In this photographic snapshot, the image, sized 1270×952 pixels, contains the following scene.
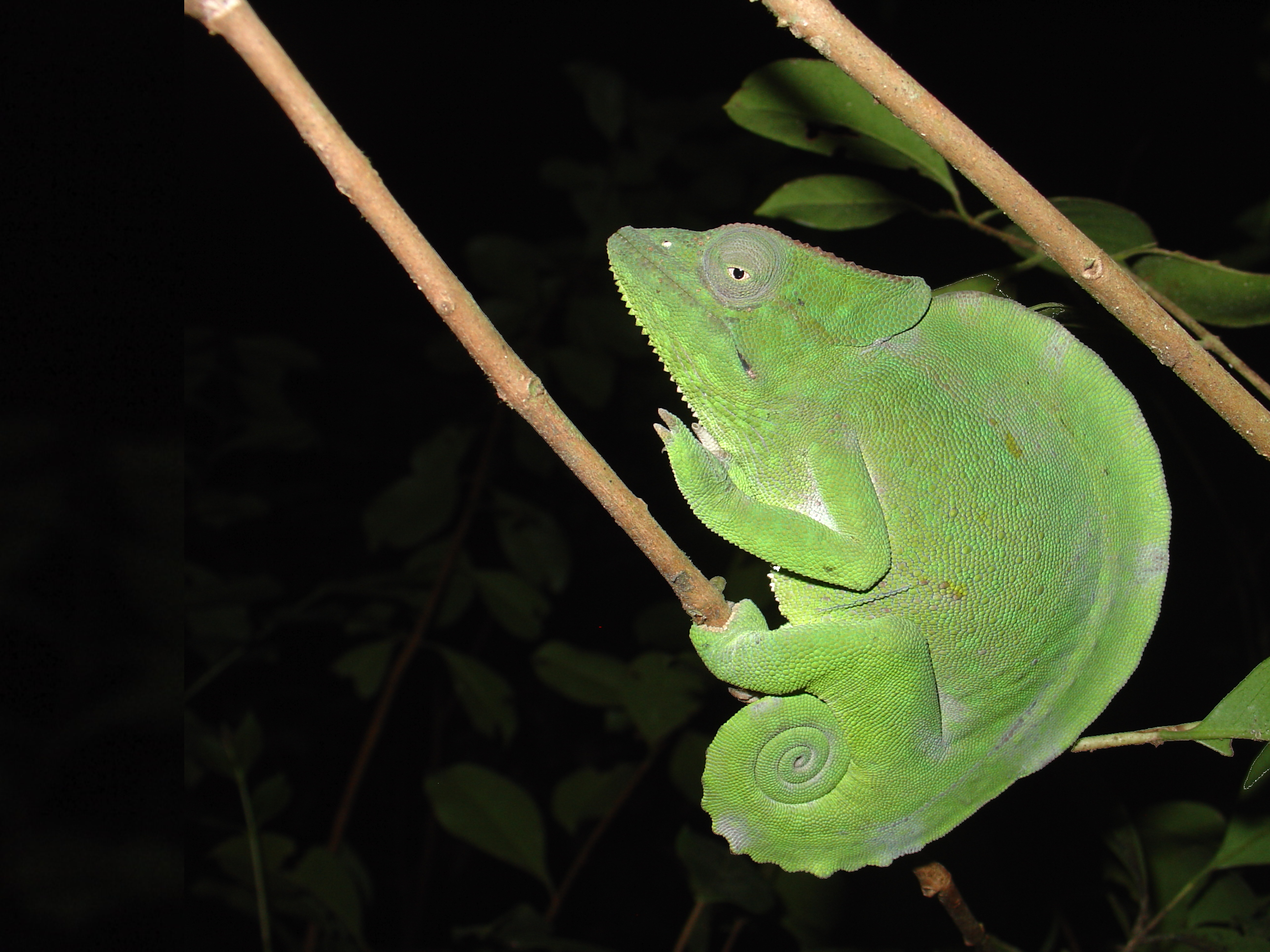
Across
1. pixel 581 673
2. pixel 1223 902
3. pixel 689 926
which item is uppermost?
pixel 581 673

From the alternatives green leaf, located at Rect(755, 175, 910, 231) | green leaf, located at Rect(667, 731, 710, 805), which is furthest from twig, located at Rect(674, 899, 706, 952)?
green leaf, located at Rect(755, 175, 910, 231)

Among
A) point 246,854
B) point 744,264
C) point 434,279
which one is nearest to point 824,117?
point 744,264

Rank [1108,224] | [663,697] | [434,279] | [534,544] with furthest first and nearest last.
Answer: [534,544], [663,697], [1108,224], [434,279]

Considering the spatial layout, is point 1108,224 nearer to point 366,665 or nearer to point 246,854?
point 366,665

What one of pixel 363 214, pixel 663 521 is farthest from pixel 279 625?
pixel 363 214

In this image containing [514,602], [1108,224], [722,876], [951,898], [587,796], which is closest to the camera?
[951,898]

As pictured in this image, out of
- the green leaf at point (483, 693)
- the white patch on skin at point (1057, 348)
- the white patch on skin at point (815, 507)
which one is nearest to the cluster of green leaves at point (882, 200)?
the white patch on skin at point (1057, 348)
